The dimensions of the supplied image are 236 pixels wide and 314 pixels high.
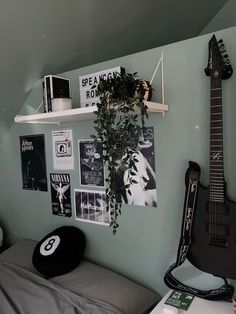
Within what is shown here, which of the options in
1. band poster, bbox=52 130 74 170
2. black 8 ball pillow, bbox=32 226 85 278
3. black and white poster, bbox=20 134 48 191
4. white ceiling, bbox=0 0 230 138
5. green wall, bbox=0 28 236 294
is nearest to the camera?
green wall, bbox=0 28 236 294

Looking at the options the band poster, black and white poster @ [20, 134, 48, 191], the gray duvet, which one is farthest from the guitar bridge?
black and white poster @ [20, 134, 48, 191]

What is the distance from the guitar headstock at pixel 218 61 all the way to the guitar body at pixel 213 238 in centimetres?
54

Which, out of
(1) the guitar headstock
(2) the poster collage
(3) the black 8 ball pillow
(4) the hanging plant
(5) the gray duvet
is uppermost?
(1) the guitar headstock

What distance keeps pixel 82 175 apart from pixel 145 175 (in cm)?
51

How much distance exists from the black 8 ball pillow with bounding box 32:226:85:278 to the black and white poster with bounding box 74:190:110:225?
0.43 feet

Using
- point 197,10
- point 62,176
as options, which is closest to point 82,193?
point 62,176

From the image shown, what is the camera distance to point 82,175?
1.93 meters

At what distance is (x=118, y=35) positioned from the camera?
6.48 feet

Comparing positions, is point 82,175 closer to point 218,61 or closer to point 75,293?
point 75,293

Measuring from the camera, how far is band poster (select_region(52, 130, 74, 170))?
6.52 feet

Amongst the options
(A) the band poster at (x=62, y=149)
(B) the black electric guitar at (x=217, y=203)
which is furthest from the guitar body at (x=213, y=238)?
(A) the band poster at (x=62, y=149)

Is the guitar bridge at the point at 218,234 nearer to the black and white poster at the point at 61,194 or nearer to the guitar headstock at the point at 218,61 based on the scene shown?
the guitar headstock at the point at 218,61

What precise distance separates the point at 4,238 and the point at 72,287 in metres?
1.25

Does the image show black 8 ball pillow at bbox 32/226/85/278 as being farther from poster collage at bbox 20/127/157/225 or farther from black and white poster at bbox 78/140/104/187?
black and white poster at bbox 78/140/104/187
